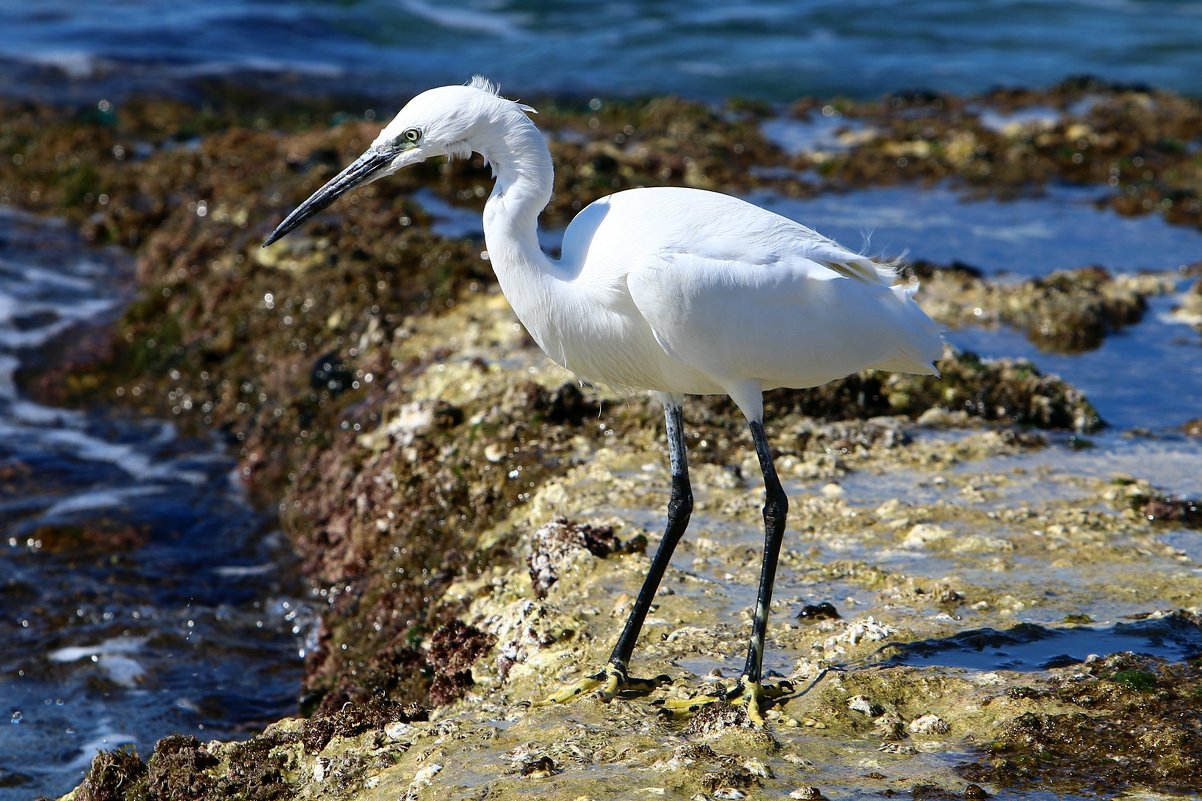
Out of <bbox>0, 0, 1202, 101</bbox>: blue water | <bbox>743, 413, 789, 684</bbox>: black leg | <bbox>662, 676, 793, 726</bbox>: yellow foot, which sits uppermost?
<bbox>0, 0, 1202, 101</bbox>: blue water

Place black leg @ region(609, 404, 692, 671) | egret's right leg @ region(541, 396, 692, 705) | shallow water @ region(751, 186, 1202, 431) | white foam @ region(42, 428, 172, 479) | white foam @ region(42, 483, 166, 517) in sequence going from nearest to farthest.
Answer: egret's right leg @ region(541, 396, 692, 705) → black leg @ region(609, 404, 692, 671) → shallow water @ region(751, 186, 1202, 431) → white foam @ region(42, 483, 166, 517) → white foam @ region(42, 428, 172, 479)

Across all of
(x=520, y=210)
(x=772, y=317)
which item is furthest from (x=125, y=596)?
(x=772, y=317)

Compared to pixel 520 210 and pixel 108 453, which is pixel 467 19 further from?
pixel 520 210

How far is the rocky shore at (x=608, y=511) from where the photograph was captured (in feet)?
12.4

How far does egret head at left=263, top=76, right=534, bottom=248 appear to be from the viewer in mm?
4254

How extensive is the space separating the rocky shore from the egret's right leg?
0.34ft

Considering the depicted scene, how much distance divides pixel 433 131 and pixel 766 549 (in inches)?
74.0

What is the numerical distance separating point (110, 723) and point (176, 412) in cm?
355

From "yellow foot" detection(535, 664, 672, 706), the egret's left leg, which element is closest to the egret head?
the egret's left leg

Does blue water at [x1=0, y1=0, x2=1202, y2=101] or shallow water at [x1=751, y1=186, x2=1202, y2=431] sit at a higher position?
blue water at [x1=0, y1=0, x2=1202, y2=101]

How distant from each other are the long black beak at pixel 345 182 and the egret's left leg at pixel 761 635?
1623mm

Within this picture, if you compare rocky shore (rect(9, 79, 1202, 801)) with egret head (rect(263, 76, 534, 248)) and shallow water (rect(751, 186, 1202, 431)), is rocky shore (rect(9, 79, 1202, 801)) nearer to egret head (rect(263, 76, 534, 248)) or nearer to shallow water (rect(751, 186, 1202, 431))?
shallow water (rect(751, 186, 1202, 431))

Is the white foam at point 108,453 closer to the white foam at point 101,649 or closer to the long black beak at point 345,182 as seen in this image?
the white foam at point 101,649

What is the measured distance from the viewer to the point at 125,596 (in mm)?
6598
